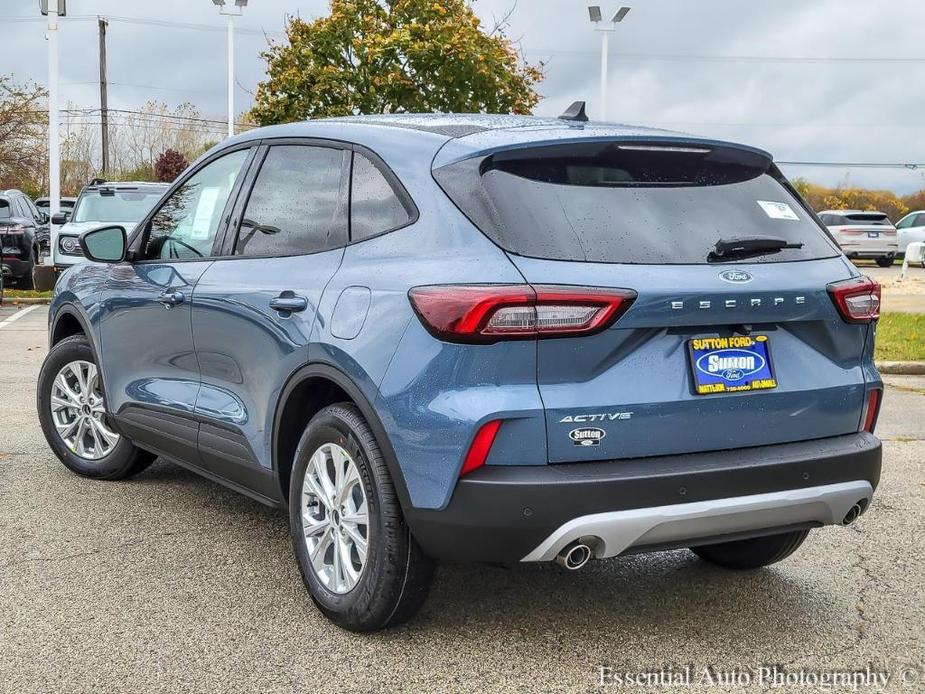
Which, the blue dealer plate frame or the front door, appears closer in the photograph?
the blue dealer plate frame

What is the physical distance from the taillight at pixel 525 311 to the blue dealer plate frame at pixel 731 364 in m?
0.32

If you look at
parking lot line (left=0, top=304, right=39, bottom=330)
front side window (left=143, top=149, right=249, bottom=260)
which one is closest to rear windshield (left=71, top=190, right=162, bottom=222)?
parking lot line (left=0, top=304, right=39, bottom=330)

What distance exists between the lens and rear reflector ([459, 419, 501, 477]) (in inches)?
128

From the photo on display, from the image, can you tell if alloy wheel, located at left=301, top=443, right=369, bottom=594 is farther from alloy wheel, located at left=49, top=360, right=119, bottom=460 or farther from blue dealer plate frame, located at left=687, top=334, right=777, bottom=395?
alloy wheel, located at left=49, top=360, right=119, bottom=460

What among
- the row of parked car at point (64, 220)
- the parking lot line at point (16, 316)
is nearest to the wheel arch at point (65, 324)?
the parking lot line at point (16, 316)

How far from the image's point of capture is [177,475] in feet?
20.3

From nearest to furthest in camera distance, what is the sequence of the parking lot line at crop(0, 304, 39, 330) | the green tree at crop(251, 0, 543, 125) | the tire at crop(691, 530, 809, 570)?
1. the tire at crop(691, 530, 809, 570)
2. the parking lot line at crop(0, 304, 39, 330)
3. the green tree at crop(251, 0, 543, 125)

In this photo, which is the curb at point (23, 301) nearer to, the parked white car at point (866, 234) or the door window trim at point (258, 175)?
the door window trim at point (258, 175)

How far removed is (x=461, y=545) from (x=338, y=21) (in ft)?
68.9

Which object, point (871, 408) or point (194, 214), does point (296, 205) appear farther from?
point (871, 408)

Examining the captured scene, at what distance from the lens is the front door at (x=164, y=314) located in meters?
4.88

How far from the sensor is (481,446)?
327 centimetres

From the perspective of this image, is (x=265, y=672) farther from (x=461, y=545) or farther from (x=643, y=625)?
(x=643, y=625)

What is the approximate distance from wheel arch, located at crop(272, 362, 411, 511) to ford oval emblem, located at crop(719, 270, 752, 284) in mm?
1146
